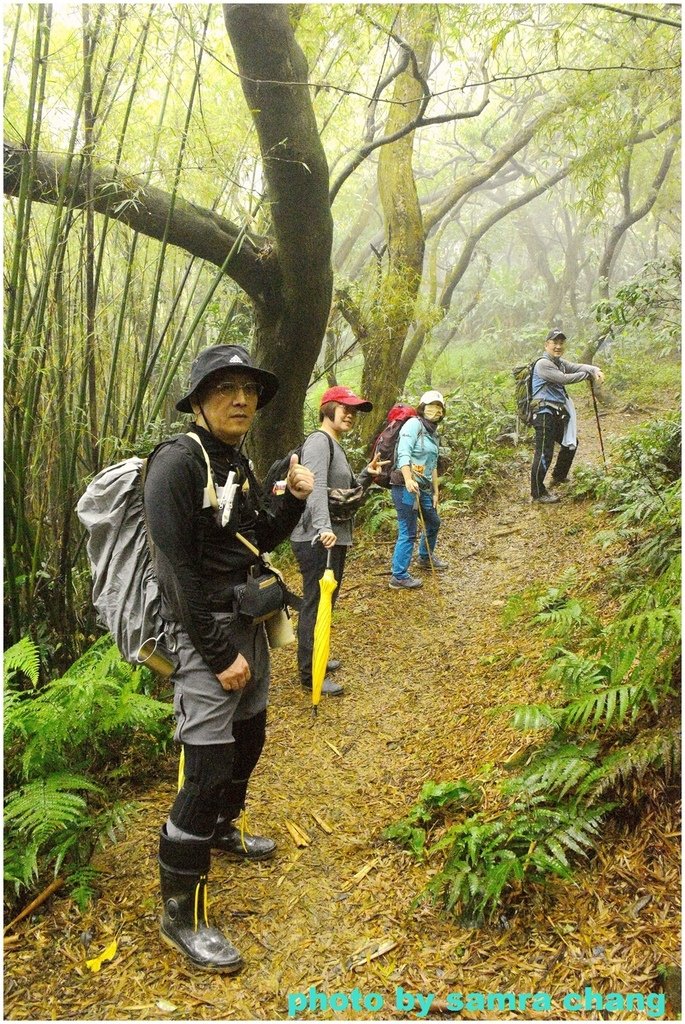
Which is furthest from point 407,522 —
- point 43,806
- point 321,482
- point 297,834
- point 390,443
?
point 43,806

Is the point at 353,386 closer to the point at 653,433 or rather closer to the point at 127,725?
the point at 653,433

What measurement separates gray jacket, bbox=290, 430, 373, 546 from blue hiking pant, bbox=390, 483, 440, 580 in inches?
59.9

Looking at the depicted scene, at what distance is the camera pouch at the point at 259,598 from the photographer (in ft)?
8.74

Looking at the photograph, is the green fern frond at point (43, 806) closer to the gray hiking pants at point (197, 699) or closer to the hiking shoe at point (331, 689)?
the gray hiking pants at point (197, 699)

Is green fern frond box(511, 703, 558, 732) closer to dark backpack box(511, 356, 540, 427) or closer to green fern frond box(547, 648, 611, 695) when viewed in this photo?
green fern frond box(547, 648, 611, 695)

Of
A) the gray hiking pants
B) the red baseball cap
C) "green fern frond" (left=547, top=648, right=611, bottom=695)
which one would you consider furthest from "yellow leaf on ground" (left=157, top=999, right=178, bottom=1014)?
the red baseball cap

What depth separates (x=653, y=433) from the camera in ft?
22.3

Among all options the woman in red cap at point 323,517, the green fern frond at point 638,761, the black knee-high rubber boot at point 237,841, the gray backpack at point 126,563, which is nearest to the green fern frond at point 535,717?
the green fern frond at point 638,761

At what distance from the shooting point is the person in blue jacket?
616 cm

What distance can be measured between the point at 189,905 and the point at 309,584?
2.48 meters

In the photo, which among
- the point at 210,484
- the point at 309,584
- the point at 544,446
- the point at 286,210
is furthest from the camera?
the point at 544,446

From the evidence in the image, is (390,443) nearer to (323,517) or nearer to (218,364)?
(323,517)

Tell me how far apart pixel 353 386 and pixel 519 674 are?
458 inches

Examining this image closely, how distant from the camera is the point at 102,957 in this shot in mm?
2609
